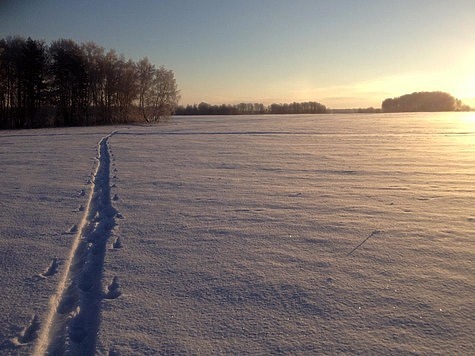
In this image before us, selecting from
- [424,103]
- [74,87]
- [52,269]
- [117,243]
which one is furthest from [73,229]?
[424,103]

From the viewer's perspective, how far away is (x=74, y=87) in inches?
1631

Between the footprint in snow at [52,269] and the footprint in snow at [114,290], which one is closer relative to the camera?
the footprint in snow at [114,290]

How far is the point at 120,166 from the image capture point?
36.3 feet

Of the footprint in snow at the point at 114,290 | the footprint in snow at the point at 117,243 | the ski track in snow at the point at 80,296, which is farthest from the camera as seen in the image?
the footprint in snow at the point at 117,243

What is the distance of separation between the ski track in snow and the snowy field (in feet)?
0.05

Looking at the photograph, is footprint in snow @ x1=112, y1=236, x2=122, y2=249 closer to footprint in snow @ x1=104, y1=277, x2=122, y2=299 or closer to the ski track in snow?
the ski track in snow

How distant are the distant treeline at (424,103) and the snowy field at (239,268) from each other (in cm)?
8060

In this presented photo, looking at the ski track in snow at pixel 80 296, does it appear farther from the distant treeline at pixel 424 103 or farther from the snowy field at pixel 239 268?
the distant treeline at pixel 424 103

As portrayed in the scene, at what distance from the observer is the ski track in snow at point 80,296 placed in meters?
2.59

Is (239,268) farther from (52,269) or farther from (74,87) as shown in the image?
(74,87)

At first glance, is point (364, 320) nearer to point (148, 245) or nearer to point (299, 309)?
point (299, 309)

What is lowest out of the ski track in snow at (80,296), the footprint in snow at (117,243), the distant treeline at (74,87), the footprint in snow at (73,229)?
the ski track in snow at (80,296)

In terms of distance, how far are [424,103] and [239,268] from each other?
8974cm

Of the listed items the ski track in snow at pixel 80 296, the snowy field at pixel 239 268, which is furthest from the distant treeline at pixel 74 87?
the ski track in snow at pixel 80 296
